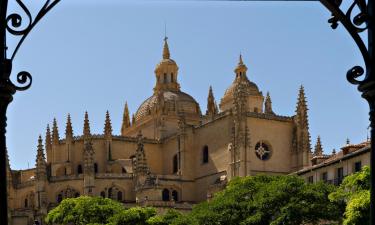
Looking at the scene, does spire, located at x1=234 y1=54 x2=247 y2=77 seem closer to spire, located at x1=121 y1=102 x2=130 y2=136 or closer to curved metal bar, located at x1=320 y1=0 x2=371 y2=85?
spire, located at x1=121 y1=102 x2=130 y2=136

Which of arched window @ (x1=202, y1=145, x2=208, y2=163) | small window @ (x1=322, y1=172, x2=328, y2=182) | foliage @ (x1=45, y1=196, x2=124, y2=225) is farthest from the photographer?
arched window @ (x1=202, y1=145, x2=208, y2=163)

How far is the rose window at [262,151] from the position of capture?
7488 centimetres

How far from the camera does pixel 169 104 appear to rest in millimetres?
91938

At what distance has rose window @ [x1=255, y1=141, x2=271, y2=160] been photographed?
74875mm

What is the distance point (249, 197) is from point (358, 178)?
14.3m

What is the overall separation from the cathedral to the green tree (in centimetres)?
2182

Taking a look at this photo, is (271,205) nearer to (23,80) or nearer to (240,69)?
(23,80)

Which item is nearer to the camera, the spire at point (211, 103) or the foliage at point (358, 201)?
the foliage at point (358, 201)

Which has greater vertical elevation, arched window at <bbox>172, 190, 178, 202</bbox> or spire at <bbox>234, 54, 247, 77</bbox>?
spire at <bbox>234, 54, 247, 77</bbox>

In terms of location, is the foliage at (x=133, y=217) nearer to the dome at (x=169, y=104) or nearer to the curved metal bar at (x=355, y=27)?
the dome at (x=169, y=104)

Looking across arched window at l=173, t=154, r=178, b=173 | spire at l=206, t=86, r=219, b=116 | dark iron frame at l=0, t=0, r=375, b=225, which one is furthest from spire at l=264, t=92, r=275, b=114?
dark iron frame at l=0, t=0, r=375, b=225

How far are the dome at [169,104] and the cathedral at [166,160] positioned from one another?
8.88ft

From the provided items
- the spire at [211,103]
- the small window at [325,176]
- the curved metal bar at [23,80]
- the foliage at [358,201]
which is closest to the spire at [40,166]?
the spire at [211,103]

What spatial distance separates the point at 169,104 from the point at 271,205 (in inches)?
1985
